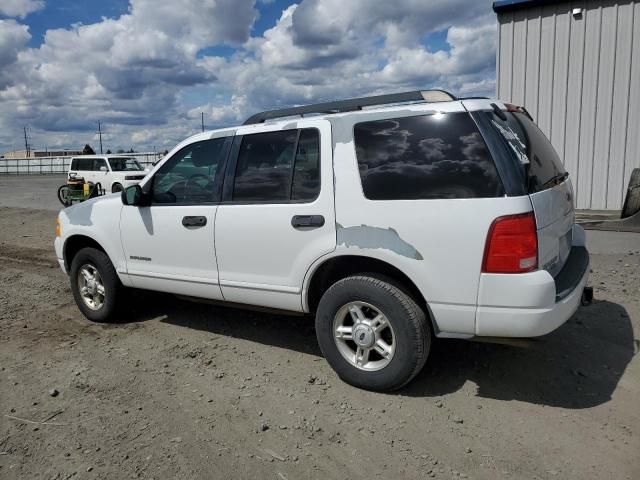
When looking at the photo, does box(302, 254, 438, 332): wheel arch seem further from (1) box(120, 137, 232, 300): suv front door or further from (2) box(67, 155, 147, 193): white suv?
(2) box(67, 155, 147, 193): white suv

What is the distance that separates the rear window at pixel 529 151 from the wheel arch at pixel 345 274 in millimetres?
971

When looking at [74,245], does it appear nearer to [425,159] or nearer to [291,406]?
Result: [291,406]

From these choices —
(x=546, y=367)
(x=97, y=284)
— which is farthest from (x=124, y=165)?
(x=546, y=367)

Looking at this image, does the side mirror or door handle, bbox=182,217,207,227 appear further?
the side mirror

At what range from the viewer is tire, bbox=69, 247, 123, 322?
5.09 metres

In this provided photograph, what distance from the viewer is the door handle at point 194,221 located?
4289 millimetres

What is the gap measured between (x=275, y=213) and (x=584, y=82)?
30.1 ft

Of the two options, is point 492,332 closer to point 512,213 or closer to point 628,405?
point 512,213

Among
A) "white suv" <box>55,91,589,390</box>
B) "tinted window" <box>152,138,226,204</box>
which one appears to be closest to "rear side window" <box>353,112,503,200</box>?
"white suv" <box>55,91,589,390</box>

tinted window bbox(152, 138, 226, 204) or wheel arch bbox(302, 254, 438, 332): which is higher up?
tinted window bbox(152, 138, 226, 204)

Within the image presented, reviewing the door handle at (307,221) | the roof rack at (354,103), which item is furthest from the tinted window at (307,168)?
the roof rack at (354,103)

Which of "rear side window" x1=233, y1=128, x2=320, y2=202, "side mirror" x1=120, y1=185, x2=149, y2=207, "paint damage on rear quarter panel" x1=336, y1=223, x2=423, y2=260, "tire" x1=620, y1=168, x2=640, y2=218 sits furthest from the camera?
"tire" x1=620, y1=168, x2=640, y2=218

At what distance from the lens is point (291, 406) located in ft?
11.6

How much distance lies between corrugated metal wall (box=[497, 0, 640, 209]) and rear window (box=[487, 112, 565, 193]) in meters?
7.79
